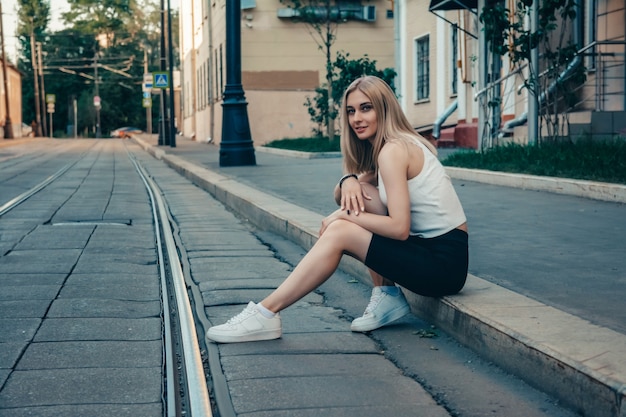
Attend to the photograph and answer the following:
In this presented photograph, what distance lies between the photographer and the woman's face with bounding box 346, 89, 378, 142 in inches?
191

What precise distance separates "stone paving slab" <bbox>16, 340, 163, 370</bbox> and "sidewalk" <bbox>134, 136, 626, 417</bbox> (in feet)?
4.83

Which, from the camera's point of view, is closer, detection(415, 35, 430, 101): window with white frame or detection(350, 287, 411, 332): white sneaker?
detection(350, 287, 411, 332): white sneaker

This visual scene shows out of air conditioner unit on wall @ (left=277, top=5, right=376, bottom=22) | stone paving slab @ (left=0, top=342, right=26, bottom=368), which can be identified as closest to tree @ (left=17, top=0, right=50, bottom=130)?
air conditioner unit on wall @ (left=277, top=5, right=376, bottom=22)

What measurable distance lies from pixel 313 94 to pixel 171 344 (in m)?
30.0

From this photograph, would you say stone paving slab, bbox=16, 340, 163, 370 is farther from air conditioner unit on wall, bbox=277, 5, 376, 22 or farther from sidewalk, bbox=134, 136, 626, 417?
air conditioner unit on wall, bbox=277, 5, 376, 22

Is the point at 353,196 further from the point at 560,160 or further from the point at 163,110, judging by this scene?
the point at 163,110

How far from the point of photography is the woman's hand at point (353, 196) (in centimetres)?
475

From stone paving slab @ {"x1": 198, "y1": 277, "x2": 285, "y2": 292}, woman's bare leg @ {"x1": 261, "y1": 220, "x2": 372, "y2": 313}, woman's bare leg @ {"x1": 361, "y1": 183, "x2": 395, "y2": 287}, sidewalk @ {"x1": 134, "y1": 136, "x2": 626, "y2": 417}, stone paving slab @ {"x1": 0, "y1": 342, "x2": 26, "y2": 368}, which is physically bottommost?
stone paving slab @ {"x1": 198, "y1": 277, "x2": 285, "y2": 292}

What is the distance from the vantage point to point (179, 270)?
6836 mm

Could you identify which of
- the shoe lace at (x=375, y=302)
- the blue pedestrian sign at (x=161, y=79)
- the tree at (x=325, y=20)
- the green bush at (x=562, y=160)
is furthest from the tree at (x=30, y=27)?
the shoe lace at (x=375, y=302)

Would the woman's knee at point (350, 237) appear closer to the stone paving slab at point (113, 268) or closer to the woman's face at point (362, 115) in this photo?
the woman's face at point (362, 115)

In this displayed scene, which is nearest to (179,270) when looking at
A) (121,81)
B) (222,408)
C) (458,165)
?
(222,408)

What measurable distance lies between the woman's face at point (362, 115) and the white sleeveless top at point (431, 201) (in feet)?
0.78

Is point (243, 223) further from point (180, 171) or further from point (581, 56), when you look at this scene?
point (180, 171)
